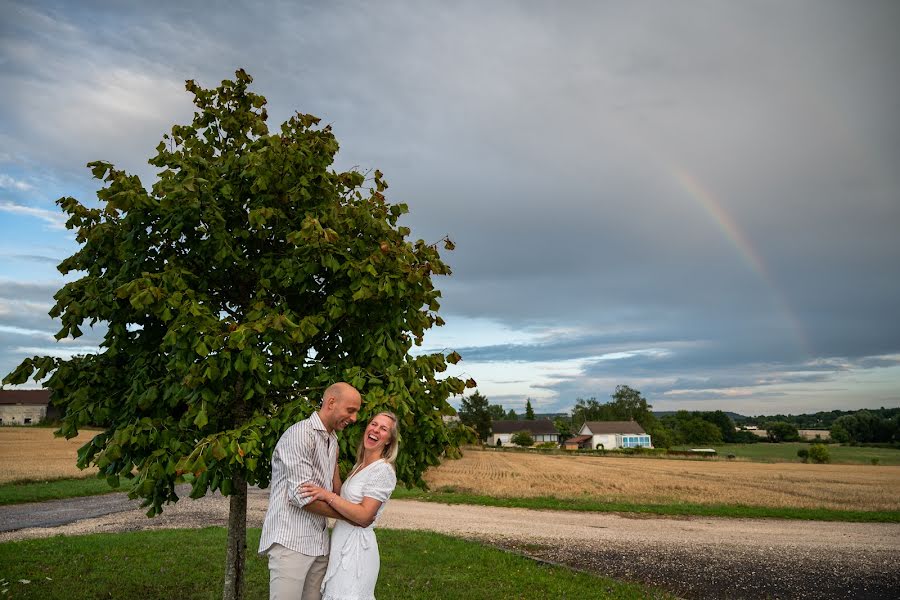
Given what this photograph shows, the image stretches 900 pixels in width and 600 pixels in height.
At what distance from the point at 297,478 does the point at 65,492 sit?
29900 millimetres

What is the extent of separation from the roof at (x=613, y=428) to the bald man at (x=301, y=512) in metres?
139

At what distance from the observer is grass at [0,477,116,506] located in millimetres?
25545

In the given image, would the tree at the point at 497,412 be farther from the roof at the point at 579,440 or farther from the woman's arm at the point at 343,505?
the woman's arm at the point at 343,505

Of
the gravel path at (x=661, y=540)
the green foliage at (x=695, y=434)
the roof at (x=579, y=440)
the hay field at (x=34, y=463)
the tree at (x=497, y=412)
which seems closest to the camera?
the gravel path at (x=661, y=540)

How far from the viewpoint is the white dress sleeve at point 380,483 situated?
14.8 ft

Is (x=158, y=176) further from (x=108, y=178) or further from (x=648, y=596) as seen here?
(x=648, y=596)

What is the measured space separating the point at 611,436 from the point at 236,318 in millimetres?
136485

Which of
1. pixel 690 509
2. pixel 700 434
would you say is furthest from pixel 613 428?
pixel 690 509

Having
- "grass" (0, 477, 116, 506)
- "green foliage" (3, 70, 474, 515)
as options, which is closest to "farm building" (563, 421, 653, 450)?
"grass" (0, 477, 116, 506)

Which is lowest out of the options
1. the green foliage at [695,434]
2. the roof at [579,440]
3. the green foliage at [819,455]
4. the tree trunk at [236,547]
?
the roof at [579,440]

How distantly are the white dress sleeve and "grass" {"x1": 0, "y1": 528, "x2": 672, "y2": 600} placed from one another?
6978 mm

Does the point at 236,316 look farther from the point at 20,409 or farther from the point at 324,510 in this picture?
the point at 20,409

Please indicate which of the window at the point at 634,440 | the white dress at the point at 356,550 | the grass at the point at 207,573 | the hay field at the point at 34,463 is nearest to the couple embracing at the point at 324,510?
the white dress at the point at 356,550

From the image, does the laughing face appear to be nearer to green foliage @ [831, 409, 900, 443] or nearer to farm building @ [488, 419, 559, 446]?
farm building @ [488, 419, 559, 446]
